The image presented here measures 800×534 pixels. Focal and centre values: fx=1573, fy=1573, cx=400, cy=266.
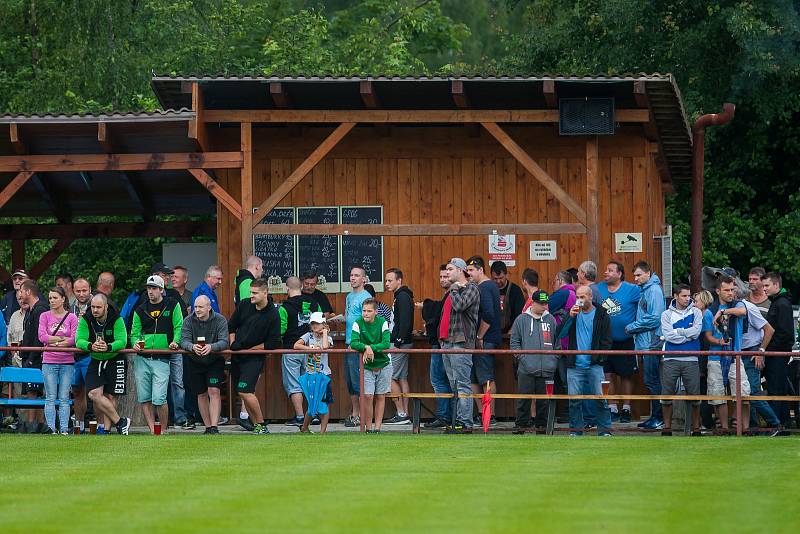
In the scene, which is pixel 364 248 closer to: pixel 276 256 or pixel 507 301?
pixel 276 256

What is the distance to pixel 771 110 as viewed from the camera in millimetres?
27156

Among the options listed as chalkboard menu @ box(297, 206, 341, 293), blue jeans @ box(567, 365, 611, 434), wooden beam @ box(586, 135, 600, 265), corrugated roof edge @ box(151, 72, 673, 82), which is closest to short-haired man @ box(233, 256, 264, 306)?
chalkboard menu @ box(297, 206, 341, 293)

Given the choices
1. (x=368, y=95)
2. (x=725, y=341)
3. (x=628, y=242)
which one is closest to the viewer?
(x=725, y=341)

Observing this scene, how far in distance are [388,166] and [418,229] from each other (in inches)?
49.5

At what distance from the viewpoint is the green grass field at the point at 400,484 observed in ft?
32.2

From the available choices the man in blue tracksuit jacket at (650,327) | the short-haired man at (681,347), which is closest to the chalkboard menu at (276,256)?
the man in blue tracksuit jacket at (650,327)

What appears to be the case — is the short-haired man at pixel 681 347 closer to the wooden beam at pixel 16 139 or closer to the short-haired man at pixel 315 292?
the short-haired man at pixel 315 292

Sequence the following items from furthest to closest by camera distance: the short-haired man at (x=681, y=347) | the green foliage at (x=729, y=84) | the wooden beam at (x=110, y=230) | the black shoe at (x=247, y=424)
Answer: the green foliage at (x=729, y=84), the wooden beam at (x=110, y=230), the black shoe at (x=247, y=424), the short-haired man at (x=681, y=347)

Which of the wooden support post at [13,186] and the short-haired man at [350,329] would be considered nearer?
the short-haired man at [350,329]

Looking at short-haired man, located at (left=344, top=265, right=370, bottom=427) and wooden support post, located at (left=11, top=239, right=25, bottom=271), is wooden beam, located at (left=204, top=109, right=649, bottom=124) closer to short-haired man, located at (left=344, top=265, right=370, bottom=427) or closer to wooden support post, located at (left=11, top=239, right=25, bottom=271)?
short-haired man, located at (left=344, top=265, right=370, bottom=427)

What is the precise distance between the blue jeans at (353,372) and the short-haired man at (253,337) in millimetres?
920

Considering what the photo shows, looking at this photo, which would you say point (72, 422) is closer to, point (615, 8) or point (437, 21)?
point (615, 8)

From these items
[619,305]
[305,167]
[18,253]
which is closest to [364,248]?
[305,167]

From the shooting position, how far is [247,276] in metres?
18.0
